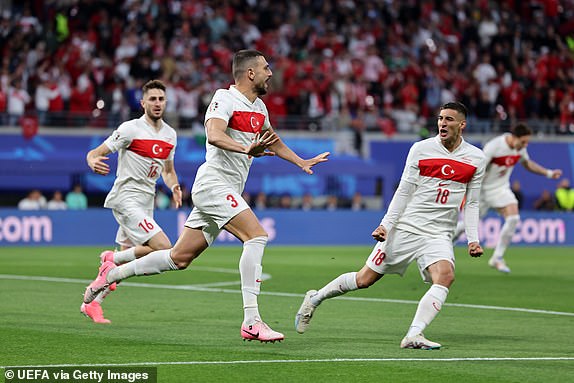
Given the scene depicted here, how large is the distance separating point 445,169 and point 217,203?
1996mm

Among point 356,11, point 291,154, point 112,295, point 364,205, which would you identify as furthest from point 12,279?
point 356,11

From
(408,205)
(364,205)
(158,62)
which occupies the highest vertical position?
(158,62)

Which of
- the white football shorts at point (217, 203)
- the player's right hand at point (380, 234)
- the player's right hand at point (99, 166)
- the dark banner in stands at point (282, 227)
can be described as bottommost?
the dark banner in stands at point (282, 227)

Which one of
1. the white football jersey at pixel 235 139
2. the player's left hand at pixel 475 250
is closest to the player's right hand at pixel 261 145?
the white football jersey at pixel 235 139

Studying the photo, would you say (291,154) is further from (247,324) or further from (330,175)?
(330,175)

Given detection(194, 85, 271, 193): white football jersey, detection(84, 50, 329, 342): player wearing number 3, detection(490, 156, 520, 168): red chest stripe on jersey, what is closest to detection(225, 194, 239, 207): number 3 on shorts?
detection(84, 50, 329, 342): player wearing number 3

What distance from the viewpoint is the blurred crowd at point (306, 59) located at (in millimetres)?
28641

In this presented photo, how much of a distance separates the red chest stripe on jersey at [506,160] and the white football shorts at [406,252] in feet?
31.7

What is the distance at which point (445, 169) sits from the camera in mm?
9758

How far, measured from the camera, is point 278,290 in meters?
15.3

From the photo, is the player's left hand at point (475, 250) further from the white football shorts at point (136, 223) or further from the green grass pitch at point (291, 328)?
the white football shorts at point (136, 223)

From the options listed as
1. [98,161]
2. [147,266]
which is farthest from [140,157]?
[147,266]

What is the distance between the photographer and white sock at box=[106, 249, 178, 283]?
10.1 m

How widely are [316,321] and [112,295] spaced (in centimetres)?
371
